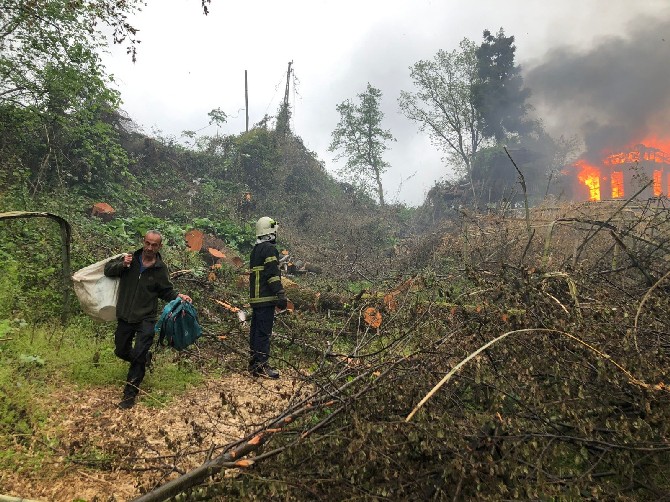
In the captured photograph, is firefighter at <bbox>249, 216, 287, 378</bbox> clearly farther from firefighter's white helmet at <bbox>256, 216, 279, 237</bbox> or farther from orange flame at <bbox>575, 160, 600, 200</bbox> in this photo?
orange flame at <bbox>575, 160, 600, 200</bbox>

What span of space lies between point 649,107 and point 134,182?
42247 millimetres

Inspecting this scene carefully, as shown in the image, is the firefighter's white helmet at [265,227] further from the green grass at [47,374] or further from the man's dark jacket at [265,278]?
the green grass at [47,374]

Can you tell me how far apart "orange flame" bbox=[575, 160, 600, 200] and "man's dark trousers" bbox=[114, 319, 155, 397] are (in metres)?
34.1

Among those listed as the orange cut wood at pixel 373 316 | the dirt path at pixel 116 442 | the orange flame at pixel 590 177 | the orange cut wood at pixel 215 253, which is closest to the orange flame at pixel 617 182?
the orange flame at pixel 590 177

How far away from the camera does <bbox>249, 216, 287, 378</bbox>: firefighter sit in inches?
218

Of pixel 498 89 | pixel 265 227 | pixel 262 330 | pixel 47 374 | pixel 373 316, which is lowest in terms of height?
pixel 47 374

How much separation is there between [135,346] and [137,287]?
632 mm

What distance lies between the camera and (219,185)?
21656 millimetres

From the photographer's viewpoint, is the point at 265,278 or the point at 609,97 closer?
the point at 265,278

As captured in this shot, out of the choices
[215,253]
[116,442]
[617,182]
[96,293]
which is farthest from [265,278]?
[617,182]

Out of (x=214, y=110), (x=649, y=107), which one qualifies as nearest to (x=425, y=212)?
(x=214, y=110)

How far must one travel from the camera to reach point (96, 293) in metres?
4.32

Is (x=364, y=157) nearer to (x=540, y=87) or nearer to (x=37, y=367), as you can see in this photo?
(x=540, y=87)

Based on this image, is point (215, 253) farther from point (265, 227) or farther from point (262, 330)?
point (262, 330)
